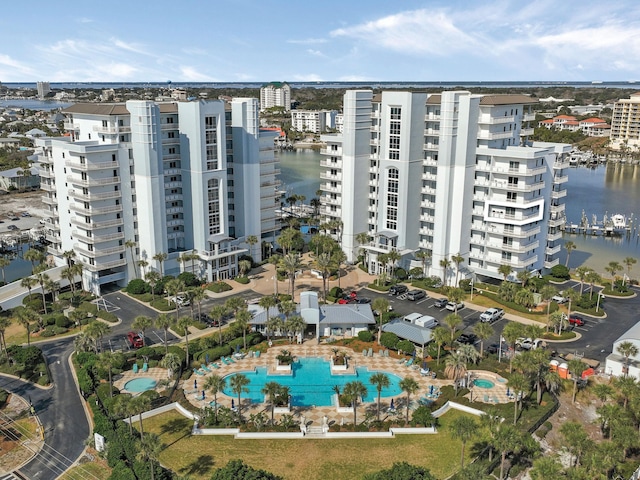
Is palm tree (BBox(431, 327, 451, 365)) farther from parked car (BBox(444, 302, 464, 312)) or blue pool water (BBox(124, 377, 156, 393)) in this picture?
blue pool water (BBox(124, 377, 156, 393))

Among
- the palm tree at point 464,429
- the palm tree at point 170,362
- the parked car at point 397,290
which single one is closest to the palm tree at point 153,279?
the palm tree at point 170,362

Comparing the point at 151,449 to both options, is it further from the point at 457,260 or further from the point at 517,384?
the point at 457,260

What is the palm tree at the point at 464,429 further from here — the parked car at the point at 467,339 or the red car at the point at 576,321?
the red car at the point at 576,321

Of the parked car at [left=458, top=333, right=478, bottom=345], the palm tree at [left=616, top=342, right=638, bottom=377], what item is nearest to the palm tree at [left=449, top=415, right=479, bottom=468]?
the palm tree at [left=616, top=342, right=638, bottom=377]

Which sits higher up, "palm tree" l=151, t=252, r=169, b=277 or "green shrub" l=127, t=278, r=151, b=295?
"palm tree" l=151, t=252, r=169, b=277

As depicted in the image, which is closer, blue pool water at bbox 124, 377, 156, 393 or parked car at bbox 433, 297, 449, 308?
blue pool water at bbox 124, 377, 156, 393

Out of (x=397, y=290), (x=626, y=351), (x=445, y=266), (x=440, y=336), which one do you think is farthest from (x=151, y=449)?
(x=445, y=266)

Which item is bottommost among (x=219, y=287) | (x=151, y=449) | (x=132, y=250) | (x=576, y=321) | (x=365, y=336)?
(x=365, y=336)
